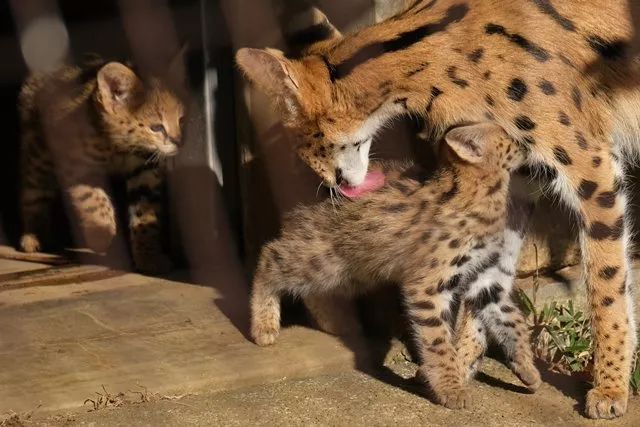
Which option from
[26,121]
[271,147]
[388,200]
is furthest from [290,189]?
[26,121]

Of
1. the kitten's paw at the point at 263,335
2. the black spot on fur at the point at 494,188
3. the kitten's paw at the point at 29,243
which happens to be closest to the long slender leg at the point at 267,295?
the kitten's paw at the point at 263,335

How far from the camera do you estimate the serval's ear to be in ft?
13.3

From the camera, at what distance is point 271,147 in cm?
443

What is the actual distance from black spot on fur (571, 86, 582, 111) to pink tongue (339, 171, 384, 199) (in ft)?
2.29

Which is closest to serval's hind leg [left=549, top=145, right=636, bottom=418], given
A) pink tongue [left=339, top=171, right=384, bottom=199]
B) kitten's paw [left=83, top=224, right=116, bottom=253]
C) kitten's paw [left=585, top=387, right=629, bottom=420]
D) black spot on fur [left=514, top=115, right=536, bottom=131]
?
kitten's paw [left=585, top=387, right=629, bottom=420]

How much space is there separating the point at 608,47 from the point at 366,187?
914 mm

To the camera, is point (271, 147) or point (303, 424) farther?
point (271, 147)

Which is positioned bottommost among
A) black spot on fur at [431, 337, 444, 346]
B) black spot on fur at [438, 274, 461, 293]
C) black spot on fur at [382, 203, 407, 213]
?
black spot on fur at [431, 337, 444, 346]

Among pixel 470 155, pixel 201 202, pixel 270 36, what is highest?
pixel 270 36

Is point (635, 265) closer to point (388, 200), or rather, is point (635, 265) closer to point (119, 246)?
point (388, 200)

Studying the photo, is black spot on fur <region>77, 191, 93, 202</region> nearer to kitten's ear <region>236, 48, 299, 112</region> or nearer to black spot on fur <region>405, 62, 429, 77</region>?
kitten's ear <region>236, 48, 299, 112</region>

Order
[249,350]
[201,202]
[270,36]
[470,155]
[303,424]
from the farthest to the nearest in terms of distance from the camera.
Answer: [201,202] → [270,36] → [249,350] → [470,155] → [303,424]

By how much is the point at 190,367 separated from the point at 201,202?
1.43 m

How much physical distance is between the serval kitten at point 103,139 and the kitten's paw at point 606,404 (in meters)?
2.08
